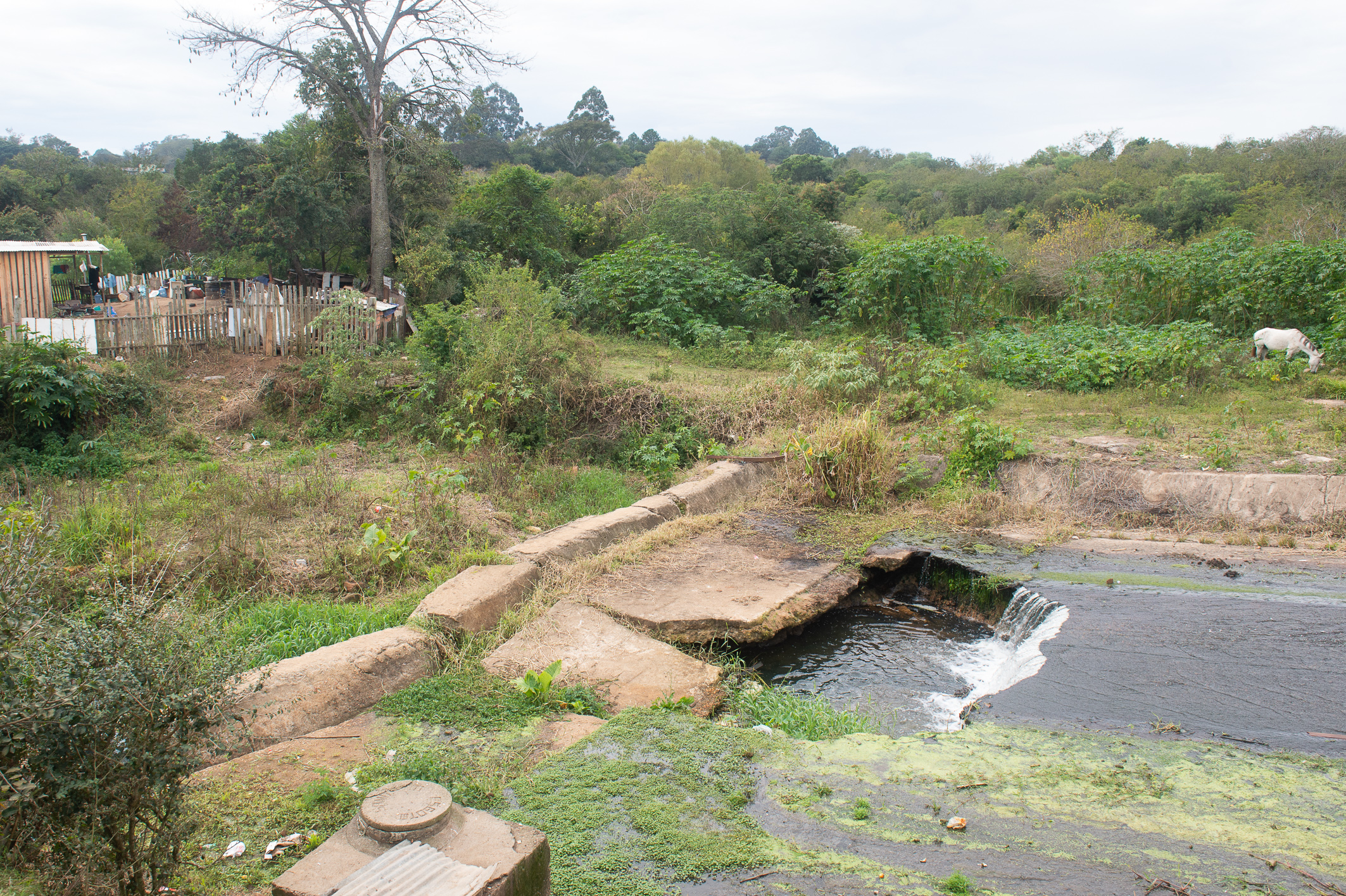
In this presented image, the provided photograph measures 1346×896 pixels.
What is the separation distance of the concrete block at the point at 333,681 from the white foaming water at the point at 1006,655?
2713 millimetres

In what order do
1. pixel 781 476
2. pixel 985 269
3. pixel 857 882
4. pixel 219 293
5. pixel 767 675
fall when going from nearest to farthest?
1. pixel 857 882
2. pixel 767 675
3. pixel 781 476
4. pixel 985 269
5. pixel 219 293

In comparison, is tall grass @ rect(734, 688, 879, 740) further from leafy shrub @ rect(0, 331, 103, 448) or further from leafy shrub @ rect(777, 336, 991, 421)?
leafy shrub @ rect(0, 331, 103, 448)

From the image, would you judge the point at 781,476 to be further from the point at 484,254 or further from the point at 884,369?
the point at 484,254

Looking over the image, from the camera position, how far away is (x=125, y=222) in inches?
1109

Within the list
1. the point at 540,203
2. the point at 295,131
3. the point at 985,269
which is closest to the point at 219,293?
the point at 295,131

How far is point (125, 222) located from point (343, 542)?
1160 inches

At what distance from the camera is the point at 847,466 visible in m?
6.95

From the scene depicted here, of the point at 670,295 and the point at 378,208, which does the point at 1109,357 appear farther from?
the point at 378,208

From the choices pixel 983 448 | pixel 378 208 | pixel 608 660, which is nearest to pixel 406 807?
pixel 608 660

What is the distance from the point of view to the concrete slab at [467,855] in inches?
83.1

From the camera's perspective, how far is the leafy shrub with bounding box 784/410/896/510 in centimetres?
693

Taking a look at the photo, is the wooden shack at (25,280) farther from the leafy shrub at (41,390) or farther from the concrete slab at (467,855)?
the concrete slab at (467,855)

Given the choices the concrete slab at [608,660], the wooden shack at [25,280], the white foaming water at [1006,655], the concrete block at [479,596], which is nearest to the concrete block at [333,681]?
the concrete block at [479,596]

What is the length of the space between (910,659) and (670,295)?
29.9 feet
